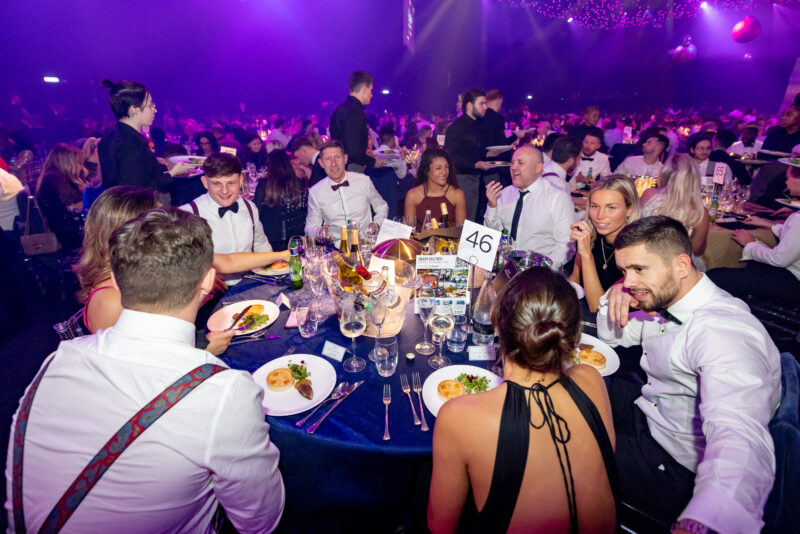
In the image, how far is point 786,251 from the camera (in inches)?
139

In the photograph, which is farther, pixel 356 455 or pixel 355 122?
pixel 355 122

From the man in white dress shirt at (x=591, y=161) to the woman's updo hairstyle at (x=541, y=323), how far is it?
5.83m

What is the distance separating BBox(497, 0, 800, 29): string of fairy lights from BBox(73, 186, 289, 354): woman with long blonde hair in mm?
22928

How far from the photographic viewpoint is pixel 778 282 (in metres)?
3.77

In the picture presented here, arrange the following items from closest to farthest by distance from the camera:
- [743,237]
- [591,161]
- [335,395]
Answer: [335,395], [743,237], [591,161]

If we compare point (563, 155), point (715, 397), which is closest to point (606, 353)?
point (715, 397)

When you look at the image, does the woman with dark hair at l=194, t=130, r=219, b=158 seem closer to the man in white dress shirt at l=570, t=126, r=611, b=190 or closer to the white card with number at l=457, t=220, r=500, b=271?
the man in white dress shirt at l=570, t=126, r=611, b=190

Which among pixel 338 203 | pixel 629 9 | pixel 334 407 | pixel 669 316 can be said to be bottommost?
pixel 334 407

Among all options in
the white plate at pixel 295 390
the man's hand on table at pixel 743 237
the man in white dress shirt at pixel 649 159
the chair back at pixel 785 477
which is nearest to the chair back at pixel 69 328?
the white plate at pixel 295 390

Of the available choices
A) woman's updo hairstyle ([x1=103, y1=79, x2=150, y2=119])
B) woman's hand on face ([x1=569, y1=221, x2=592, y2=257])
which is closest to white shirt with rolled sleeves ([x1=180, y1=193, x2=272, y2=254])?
woman's updo hairstyle ([x1=103, y1=79, x2=150, y2=119])

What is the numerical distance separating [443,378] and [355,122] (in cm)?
456

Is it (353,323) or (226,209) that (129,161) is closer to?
(226,209)

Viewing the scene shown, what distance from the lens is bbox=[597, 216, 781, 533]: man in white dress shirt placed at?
1.17 metres

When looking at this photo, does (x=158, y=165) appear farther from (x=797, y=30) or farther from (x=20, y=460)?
(x=797, y=30)
